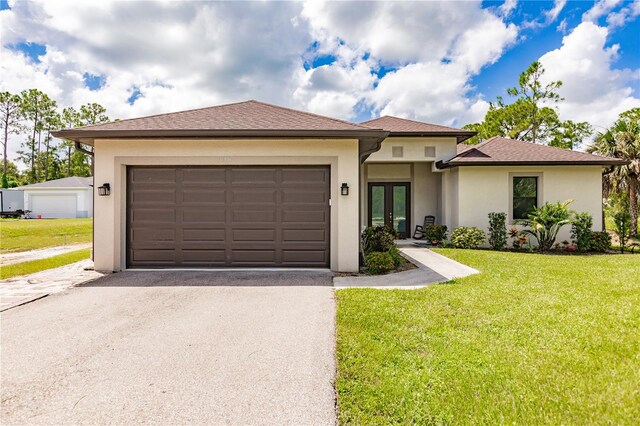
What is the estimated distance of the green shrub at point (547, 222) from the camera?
10344 millimetres

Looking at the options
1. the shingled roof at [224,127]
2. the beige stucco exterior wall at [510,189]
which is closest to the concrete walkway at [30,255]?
the shingled roof at [224,127]

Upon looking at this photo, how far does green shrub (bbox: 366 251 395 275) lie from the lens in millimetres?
7230

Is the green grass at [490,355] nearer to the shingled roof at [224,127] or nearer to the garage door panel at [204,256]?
the garage door panel at [204,256]

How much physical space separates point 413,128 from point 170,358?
38.6 feet

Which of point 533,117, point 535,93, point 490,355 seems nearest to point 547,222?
point 490,355

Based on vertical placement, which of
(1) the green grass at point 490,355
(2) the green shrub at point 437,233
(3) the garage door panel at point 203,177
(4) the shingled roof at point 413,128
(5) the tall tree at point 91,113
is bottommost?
(1) the green grass at point 490,355

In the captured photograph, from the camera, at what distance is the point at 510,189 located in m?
11.2

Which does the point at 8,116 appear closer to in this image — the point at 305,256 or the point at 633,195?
the point at 305,256

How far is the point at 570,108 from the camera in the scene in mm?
23891

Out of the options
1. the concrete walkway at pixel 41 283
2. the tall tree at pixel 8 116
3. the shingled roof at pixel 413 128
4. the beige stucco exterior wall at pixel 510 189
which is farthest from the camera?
the tall tree at pixel 8 116

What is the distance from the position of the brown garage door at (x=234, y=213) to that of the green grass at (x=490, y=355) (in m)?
2.42

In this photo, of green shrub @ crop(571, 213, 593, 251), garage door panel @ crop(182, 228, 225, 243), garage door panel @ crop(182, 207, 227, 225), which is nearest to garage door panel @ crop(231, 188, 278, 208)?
garage door panel @ crop(182, 207, 227, 225)

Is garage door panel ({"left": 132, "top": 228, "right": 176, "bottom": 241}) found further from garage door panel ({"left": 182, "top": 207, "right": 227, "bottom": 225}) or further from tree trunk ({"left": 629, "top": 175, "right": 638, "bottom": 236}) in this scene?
tree trunk ({"left": 629, "top": 175, "right": 638, "bottom": 236})

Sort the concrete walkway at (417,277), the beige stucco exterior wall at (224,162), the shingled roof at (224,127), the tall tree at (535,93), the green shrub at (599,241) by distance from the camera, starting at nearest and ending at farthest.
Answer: the concrete walkway at (417,277) → the shingled roof at (224,127) → the beige stucco exterior wall at (224,162) → the green shrub at (599,241) → the tall tree at (535,93)
